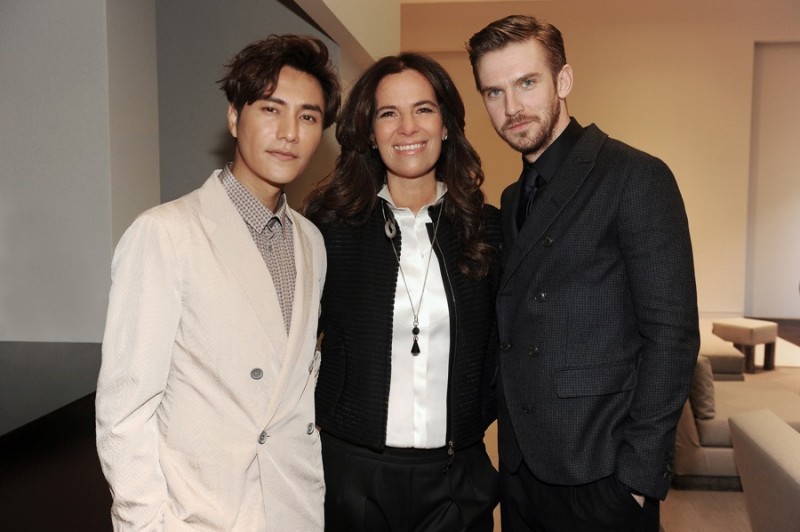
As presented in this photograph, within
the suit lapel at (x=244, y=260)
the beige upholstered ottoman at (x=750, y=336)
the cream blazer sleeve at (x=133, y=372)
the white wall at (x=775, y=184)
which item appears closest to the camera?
the cream blazer sleeve at (x=133, y=372)

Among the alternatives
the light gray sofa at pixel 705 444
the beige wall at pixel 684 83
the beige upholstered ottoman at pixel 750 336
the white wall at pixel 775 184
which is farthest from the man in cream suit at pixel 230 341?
the white wall at pixel 775 184

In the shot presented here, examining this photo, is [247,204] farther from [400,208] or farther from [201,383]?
[400,208]

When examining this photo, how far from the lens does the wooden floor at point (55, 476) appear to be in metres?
1.76

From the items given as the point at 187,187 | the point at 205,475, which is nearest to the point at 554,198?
the point at 205,475

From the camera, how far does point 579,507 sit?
6.34 ft

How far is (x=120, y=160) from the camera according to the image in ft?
7.75

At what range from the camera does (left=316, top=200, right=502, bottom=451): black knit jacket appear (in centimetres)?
207

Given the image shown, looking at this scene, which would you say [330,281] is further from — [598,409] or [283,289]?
[598,409]

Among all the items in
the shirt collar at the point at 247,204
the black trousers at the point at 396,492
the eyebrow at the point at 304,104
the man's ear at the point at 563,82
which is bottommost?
the black trousers at the point at 396,492

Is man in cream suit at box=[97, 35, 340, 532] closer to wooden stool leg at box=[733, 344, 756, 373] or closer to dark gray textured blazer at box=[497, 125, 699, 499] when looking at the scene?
dark gray textured blazer at box=[497, 125, 699, 499]

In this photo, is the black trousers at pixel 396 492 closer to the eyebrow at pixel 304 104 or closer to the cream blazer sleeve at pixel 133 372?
the cream blazer sleeve at pixel 133 372

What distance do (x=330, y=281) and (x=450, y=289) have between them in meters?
0.37

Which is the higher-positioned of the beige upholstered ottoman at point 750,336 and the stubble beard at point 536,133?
the stubble beard at point 536,133

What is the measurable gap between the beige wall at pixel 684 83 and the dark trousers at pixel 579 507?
30.7 ft
